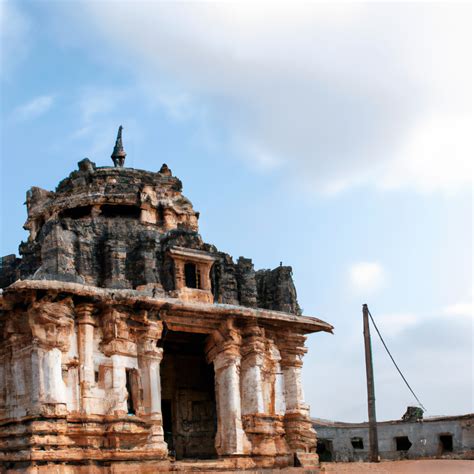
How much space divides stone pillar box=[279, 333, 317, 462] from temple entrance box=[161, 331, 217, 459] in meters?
2.28

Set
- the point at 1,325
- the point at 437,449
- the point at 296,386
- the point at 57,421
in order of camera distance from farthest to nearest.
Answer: the point at 437,449 < the point at 296,386 < the point at 1,325 < the point at 57,421

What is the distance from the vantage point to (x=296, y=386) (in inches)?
814

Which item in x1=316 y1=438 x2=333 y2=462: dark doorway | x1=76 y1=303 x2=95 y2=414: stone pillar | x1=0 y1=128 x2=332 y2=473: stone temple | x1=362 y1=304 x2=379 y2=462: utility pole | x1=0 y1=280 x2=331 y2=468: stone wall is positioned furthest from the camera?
x1=316 y1=438 x2=333 y2=462: dark doorway

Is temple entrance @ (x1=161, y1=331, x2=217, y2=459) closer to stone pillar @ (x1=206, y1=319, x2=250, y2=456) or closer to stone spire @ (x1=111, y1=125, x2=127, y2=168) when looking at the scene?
stone pillar @ (x1=206, y1=319, x2=250, y2=456)

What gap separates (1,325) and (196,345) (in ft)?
21.3

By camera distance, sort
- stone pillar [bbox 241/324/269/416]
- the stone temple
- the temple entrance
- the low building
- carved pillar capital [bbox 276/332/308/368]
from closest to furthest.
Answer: the stone temple
stone pillar [bbox 241/324/269/416]
carved pillar capital [bbox 276/332/308/368]
the temple entrance
the low building

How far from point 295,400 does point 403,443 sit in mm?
14549

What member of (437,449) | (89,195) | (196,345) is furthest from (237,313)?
(437,449)

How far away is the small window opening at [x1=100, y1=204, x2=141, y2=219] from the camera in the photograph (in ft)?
70.6

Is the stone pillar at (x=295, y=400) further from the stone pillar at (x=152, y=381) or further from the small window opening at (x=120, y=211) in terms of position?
the small window opening at (x=120, y=211)

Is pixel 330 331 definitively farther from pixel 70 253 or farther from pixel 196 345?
pixel 70 253

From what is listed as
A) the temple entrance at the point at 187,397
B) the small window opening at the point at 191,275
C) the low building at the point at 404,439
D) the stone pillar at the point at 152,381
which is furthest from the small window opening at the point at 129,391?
the low building at the point at 404,439

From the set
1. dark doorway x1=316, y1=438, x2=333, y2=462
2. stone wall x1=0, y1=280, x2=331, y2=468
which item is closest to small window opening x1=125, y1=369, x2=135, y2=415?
stone wall x1=0, y1=280, x2=331, y2=468

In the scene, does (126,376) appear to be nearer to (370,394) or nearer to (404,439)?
(370,394)
